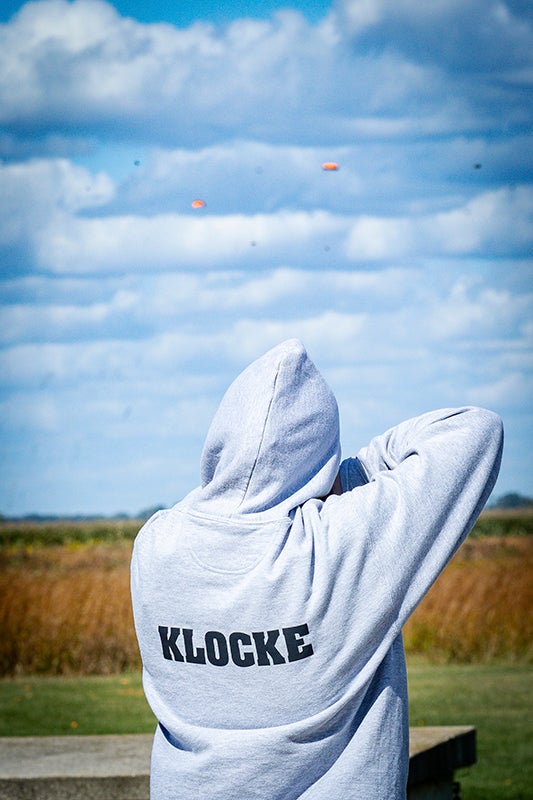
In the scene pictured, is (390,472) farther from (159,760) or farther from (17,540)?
(17,540)

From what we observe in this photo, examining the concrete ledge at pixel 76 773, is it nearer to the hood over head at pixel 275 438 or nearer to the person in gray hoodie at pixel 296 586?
the person in gray hoodie at pixel 296 586

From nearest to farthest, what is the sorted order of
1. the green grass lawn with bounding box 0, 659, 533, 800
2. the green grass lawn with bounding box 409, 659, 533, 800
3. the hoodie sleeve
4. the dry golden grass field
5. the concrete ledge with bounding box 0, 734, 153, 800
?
the hoodie sleeve, the concrete ledge with bounding box 0, 734, 153, 800, the green grass lawn with bounding box 409, 659, 533, 800, the green grass lawn with bounding box 0, 659, 533, 800, the dry golden grass field

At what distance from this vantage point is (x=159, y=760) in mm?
1485

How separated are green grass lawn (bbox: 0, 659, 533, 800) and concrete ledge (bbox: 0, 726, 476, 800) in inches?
111

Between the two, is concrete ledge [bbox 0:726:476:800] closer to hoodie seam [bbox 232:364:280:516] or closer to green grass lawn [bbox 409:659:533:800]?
hoodie seam [bbox 232:364:280:516]

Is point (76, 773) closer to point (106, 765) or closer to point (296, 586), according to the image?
point (106, 765)

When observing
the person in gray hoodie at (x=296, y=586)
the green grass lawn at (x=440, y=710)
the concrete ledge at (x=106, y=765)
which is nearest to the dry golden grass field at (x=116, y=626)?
the green grass lawn at (x=440, y=710)

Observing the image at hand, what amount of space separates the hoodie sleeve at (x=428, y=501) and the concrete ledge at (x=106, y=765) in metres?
1.98

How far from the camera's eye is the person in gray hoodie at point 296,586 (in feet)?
4.36

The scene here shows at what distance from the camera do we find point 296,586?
4.33 ft

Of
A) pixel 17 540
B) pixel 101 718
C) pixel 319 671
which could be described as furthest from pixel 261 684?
pixel 17 540

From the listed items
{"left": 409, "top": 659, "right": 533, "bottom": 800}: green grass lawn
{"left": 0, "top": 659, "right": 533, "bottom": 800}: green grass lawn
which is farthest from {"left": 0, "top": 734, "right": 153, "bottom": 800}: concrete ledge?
{"left": 0, "top": 659, "right": 533, "bottom": 800}: green grass lawn

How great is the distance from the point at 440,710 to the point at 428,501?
296 inches

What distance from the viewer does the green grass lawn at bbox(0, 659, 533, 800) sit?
22.5ft
